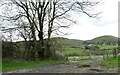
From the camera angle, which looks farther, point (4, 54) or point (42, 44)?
point (42, 44)

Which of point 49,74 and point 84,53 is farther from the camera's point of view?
point 84,53

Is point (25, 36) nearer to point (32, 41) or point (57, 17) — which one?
point (32, 41)

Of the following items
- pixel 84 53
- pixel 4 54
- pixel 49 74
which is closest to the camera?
pixel 49 74

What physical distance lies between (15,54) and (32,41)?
2.29m

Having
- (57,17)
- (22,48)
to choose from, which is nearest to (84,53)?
(57,17)

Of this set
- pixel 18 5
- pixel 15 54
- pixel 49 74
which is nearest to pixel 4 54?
pixel 15 54

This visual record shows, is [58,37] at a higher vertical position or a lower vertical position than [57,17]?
lower

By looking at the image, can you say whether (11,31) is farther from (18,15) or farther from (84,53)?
(84,53)

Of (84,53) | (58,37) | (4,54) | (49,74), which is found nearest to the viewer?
(49,74)

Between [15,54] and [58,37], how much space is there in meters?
4.71

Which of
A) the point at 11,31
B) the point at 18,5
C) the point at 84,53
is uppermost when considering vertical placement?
the point at 18,5

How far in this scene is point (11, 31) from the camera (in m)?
29.5

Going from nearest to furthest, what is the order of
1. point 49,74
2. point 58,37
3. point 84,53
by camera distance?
1. point 49,74
2. point 58,37
3. point 84,53

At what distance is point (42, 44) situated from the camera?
30406mm
